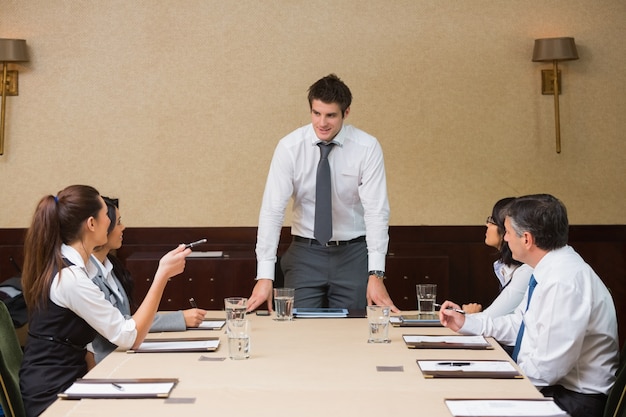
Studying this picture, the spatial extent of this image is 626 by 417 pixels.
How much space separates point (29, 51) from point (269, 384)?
174 inches

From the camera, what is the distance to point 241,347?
111 inches

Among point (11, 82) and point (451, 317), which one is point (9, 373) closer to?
point (451, 317)

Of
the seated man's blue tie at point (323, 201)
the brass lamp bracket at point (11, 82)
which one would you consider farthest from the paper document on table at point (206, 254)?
the brass lamp bracket at point (11, 82)

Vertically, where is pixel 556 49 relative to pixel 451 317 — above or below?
above

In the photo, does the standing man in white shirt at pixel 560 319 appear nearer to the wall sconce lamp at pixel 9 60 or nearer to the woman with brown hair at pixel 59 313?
the woman with brown hair at pixel 59 313

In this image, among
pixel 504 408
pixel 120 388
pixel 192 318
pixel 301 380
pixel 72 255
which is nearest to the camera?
pixel 504 408

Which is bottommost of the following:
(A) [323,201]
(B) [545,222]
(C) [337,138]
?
(B) [545,222]

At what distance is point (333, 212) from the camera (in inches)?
172

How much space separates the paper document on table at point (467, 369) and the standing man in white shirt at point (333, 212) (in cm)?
155

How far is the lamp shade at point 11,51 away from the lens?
5.96 meters

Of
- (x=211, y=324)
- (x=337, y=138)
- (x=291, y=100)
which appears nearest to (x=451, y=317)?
(x=211, y=324)

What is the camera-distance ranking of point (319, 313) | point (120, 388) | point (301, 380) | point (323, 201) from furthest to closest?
point (323, 201) < point (319, 313) < point (301, 380) < point (120, 388)

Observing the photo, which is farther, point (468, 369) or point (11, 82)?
point (11, 82)

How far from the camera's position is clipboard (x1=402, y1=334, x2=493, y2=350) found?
2.99 meters
